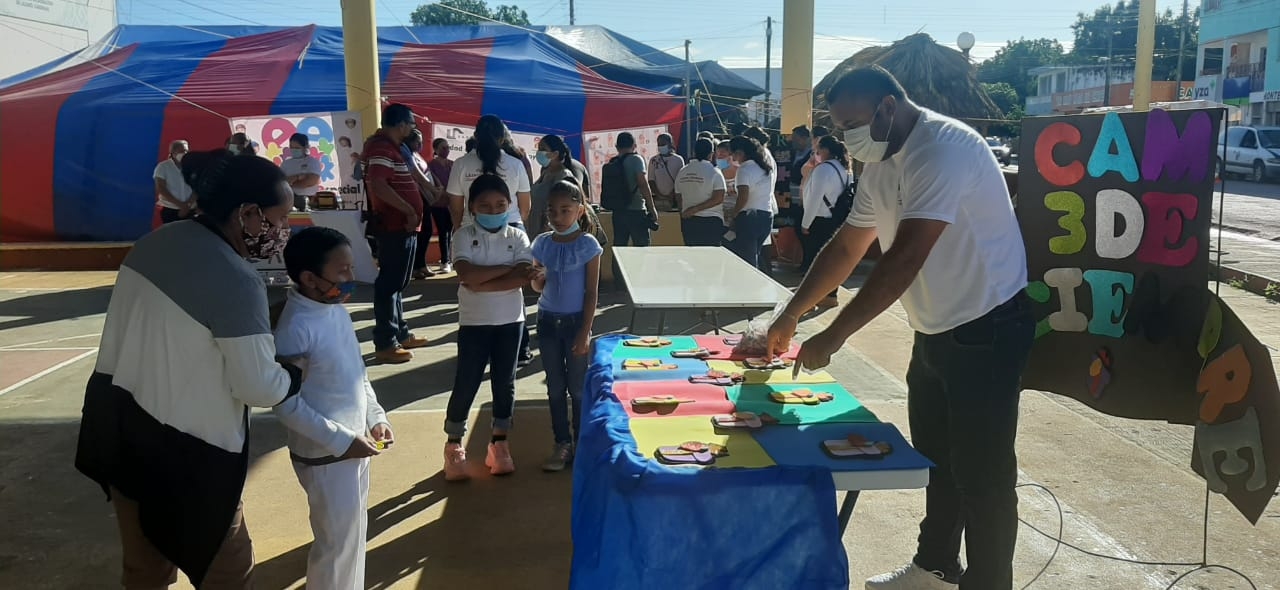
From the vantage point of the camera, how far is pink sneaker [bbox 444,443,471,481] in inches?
170

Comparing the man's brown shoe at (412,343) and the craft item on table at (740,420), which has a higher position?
the craft item on table at (740,420)

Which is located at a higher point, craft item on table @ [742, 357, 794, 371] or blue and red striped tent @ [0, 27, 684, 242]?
blue and red striped tent @ [0, 27, 684, 242]

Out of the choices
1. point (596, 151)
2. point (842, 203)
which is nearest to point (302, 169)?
point (596, 151)

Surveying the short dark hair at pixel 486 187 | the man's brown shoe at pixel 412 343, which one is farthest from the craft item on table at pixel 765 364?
the man's brown shoe at pixel 412 343

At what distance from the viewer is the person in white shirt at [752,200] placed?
800cm

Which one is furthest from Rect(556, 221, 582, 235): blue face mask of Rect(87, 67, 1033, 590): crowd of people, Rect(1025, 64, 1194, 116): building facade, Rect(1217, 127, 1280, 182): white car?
Rect(1025, 64, 1194, 116): building facade

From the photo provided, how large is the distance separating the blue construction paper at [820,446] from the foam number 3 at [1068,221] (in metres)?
1.64

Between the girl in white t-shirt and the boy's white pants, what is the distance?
4.81 ft

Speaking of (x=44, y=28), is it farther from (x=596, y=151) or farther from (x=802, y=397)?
(x=802, y=397)

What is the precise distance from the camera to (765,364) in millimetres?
3236

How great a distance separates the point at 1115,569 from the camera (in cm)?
339

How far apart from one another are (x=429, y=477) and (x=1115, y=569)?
300 cm

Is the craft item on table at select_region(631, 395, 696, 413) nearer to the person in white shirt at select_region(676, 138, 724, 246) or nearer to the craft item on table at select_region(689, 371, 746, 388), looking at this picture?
the craft item on table at select_region(689, 371, 746, 388)

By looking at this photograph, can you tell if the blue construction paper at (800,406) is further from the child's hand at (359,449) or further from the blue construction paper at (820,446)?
the child's hand at (359,449)
